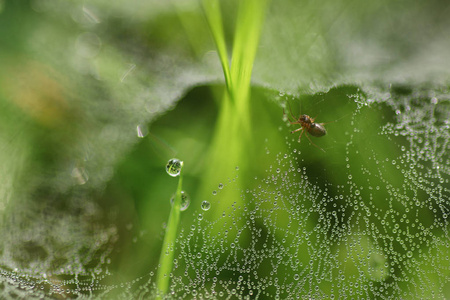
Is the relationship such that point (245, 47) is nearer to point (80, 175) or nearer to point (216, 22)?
point (216, 22)

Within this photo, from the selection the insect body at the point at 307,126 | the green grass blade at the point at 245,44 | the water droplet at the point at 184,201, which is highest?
the green grass blade at the point at 245,44

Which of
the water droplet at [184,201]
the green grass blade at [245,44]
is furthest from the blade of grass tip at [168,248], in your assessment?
the green grass blade at [245,44]

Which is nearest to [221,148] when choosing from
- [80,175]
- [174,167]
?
[174,167]

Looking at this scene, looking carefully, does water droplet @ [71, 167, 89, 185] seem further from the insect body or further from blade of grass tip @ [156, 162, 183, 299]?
the insect body

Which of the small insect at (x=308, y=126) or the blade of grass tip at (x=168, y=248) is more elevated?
the small insect at (x=308, y=126)

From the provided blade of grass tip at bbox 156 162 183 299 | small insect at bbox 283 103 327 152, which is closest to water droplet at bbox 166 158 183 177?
blade of grass tip at bbox 156 162 183 299

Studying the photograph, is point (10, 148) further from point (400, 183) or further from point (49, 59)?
point (400, 183)

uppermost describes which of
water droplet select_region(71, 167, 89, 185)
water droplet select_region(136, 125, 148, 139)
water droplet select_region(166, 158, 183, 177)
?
water droplet select_region(136, 125, 148, 139)

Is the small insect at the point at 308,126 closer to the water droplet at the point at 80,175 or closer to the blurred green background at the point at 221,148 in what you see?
the blurred green background at the point at 221,148
